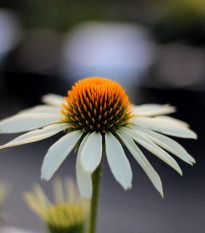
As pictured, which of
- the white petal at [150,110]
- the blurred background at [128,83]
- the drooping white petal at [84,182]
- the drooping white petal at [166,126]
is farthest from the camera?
the blurred background at [128,83]

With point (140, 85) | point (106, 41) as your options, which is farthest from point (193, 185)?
point (106, 41)

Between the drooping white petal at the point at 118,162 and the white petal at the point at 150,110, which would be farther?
the white petal at the point at 150,110

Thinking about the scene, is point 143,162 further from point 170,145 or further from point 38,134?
point 38,134

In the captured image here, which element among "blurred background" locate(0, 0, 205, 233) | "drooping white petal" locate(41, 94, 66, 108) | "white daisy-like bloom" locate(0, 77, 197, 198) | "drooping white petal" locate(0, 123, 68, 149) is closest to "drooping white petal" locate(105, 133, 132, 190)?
"white daisy-like bloom" locate(0, 77, 197, 198)

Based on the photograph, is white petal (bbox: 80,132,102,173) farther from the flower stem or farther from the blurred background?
the blurred background

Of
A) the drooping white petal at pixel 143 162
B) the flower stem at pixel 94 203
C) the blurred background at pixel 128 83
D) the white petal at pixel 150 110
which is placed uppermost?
the white petal at pixel 150 110

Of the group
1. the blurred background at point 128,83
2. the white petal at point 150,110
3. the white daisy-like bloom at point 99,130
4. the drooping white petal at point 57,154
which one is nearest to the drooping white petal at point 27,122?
the white daisy-like bloom at point 99,130

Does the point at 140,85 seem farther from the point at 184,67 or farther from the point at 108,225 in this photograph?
the point at 108,225

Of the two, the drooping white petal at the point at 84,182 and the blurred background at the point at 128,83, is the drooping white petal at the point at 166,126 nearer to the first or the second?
the drooping white petal at the point at 84,182

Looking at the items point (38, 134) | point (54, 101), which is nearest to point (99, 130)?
point (38, 134)
